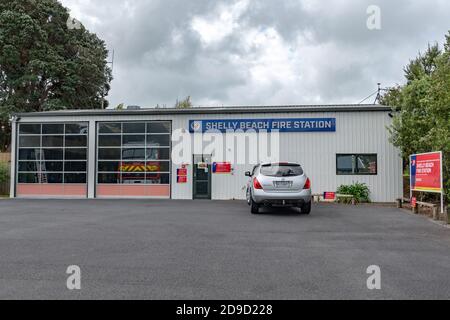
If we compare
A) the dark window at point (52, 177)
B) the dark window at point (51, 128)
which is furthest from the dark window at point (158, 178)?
the dark window at point (51, 128)

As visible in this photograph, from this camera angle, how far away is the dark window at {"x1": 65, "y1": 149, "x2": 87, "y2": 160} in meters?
Result: 21.5

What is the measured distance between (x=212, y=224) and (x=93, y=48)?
3260cm

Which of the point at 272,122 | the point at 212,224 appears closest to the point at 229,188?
the point at 272,122

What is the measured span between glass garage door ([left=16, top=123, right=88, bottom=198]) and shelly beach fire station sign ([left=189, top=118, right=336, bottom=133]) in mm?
6094

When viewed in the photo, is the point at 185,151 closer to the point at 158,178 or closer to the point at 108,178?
the point at 158,178

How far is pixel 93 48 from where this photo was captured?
128ft

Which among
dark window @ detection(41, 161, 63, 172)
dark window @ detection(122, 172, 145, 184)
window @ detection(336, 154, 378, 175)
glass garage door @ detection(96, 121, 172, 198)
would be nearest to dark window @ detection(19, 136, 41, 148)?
dark window @ detection(41, 161, 63, 172)

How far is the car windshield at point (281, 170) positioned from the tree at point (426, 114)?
15.4ft

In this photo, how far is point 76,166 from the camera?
21.5 m

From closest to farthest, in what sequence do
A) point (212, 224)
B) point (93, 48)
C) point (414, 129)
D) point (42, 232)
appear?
point (42, 232) → point (212, 224) → point (414, 129) → point (93, 48)

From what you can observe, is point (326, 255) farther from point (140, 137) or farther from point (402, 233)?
point (140, 137)

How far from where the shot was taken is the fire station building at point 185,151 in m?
19.5

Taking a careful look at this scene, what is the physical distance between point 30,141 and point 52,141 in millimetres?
1241

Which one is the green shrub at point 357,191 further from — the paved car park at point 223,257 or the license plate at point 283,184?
the license plate at point 283,184
